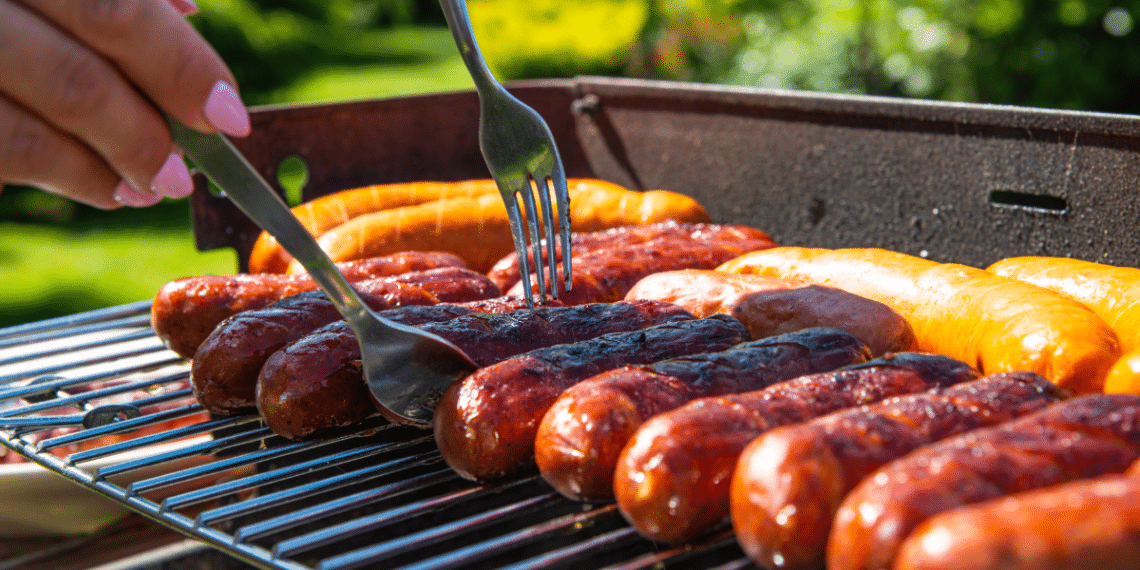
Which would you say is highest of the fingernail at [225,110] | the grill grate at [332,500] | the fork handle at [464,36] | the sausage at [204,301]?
the fork handle at [464,36]

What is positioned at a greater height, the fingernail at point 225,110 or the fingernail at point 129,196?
the fingernail at point 225,110

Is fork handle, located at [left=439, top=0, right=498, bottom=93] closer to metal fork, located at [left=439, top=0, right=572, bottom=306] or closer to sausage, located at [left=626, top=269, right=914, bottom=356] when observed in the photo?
metal fork, located at [left=439, top=0, right=572, bottom=306]

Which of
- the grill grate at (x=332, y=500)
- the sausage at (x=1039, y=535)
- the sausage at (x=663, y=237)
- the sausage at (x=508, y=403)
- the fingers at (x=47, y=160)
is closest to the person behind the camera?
the sausage at (x=1039, y=535)

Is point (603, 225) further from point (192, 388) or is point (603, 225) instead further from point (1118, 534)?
point (1118, 534)

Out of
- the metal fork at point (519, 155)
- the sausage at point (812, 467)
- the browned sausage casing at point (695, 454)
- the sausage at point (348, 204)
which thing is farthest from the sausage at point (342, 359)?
the sausage at point (348, 204)

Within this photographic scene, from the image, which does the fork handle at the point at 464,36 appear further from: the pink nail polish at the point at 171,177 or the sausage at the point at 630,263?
the pink nail polish at the point at 171,177

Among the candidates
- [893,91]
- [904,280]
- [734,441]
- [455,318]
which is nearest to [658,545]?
[734,441]
